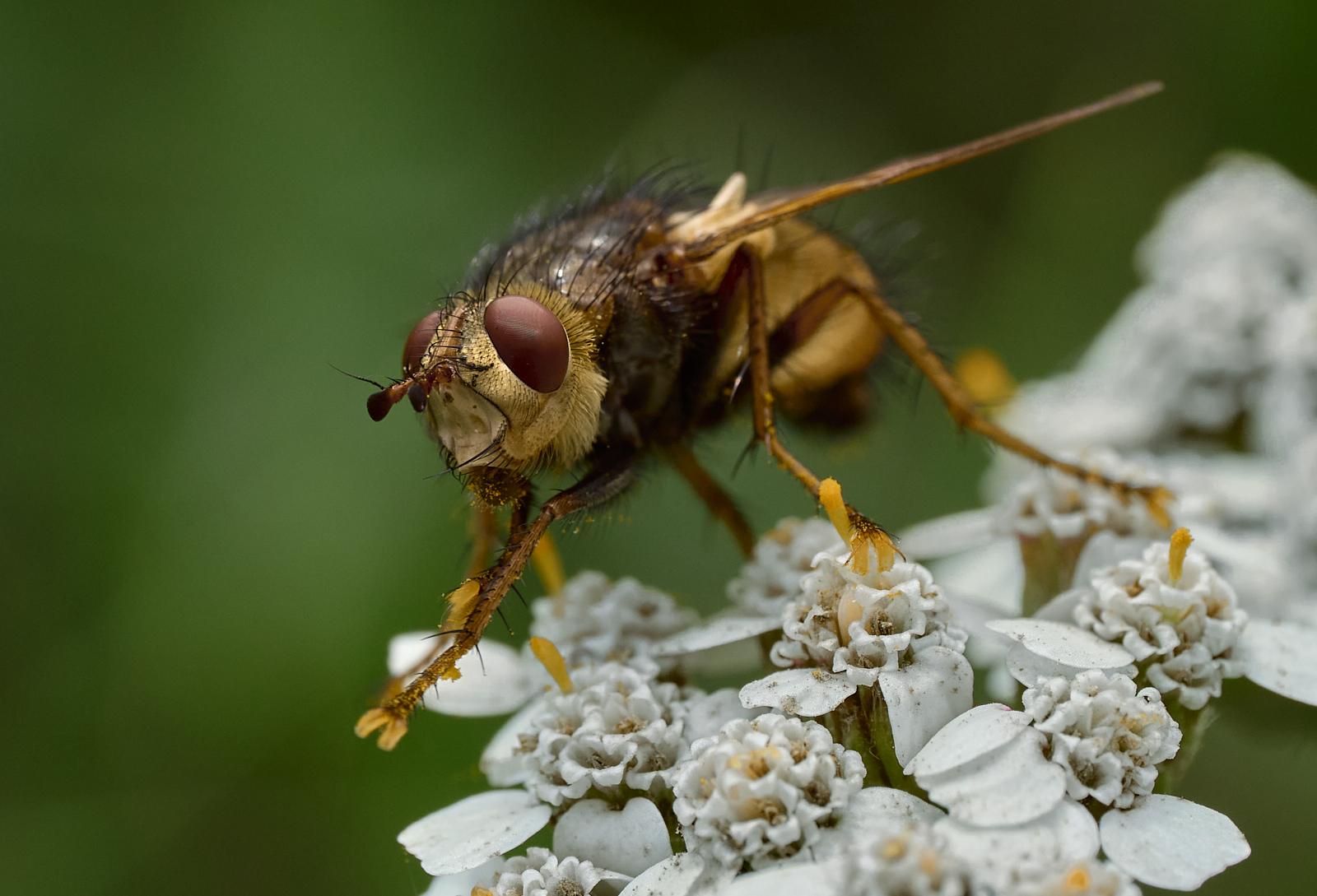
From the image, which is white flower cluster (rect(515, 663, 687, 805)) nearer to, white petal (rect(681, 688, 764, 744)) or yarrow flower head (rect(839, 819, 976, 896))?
white petal (rect(681, 688, 764, 744))

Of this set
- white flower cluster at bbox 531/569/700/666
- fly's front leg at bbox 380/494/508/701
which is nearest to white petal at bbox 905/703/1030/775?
white flower cluster at bbox 531/569/700/666

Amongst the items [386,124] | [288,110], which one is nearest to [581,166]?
[386,124]

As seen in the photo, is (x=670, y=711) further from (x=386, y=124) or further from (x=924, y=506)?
(x=386, y=124)

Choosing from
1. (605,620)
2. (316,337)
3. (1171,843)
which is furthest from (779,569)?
(316,337)

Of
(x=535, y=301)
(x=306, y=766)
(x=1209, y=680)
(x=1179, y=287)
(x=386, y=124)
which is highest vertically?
(x=386, y=124)

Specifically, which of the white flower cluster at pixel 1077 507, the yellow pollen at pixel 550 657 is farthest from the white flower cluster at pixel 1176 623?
the yellow pollen at pixel 550 657

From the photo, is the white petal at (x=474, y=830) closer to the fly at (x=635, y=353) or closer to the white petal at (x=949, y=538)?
the fly at (x=635, y=353)

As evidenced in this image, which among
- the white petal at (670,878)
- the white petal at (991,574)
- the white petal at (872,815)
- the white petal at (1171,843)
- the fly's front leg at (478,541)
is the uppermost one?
the fly's front leg at (478,541)
